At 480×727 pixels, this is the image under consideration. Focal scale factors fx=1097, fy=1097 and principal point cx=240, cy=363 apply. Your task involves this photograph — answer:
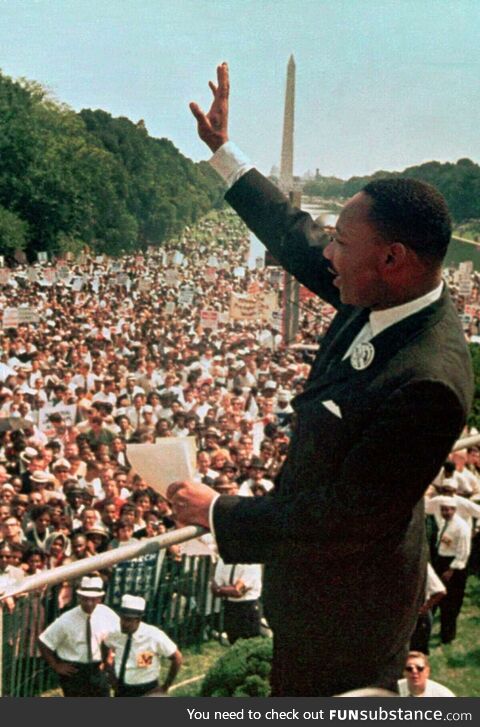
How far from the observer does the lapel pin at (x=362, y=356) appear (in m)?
1.94

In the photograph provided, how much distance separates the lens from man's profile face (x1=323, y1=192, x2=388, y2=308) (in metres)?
1.91

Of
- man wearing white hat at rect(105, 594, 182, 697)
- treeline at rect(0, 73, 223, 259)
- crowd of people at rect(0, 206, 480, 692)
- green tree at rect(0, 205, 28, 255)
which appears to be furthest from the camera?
treeline at rect(0, 73, 223, 259)

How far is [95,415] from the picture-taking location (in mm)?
12281

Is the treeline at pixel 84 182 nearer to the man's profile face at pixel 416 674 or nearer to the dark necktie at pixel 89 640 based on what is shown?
the dark necktie at pixel 89 640

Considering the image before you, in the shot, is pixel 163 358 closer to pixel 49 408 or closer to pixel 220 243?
pixel 49 408

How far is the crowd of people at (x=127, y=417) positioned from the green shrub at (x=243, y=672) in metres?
0.57

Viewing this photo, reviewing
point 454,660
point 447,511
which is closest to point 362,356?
point 454,660

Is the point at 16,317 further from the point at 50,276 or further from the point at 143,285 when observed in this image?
the point at 143,285

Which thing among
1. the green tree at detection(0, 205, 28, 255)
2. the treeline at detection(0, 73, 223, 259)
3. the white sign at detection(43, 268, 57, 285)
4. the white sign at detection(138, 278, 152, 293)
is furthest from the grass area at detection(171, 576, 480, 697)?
the green tree at detection(0, 205, 28, 255)

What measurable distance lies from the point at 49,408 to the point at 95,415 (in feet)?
4.80

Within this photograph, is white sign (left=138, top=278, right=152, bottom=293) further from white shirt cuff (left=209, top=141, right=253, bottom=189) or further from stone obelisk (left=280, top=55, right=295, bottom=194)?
white shirt cuff (left=209, top=141, right=253, bottom=189)

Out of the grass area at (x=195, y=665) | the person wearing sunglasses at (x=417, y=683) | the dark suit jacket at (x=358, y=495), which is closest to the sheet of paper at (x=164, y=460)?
the dark suit jacket at (x=358, y=495)

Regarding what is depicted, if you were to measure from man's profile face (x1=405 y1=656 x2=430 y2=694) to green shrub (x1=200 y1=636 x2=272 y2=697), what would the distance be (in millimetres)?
422

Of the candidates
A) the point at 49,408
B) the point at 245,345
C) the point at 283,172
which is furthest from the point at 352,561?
the point at 245,345
